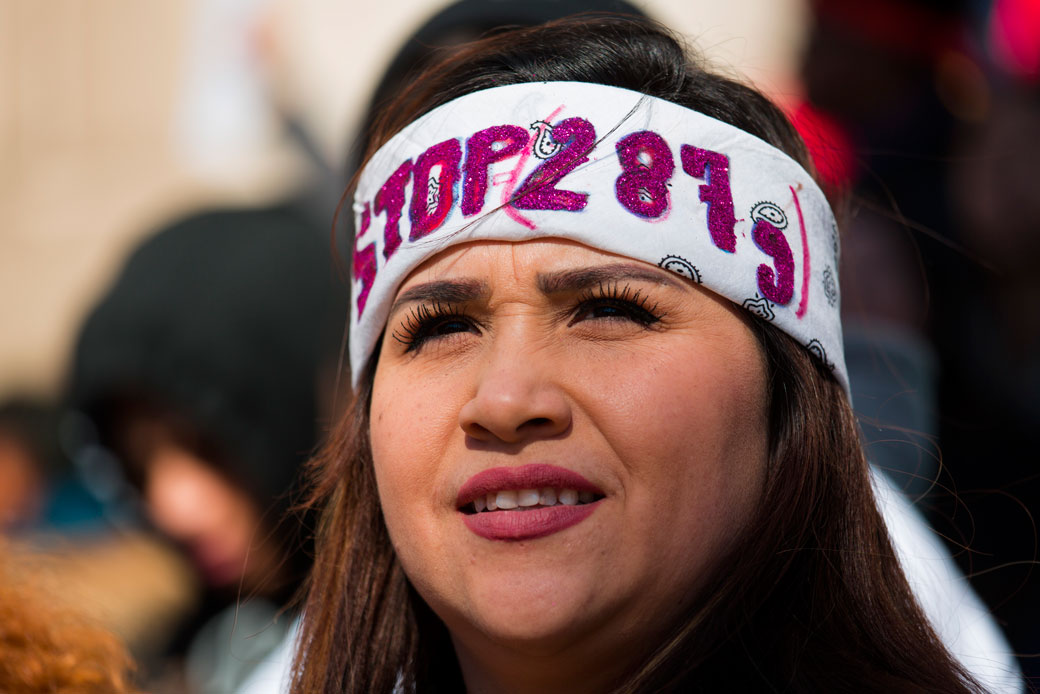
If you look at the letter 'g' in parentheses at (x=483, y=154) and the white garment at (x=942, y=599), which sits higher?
the letter 'g' in parentheses at (x=483, y=154)

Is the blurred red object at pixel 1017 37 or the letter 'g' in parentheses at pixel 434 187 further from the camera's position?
the blurred red object at pixel 1017 37

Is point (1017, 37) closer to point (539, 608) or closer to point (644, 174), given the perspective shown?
point (644, 174)

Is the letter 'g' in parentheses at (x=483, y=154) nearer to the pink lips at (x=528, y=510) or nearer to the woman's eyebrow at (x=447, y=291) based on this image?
the woman's eyebrow at (x=447, y=291)

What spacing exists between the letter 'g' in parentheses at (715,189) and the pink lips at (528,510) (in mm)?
528

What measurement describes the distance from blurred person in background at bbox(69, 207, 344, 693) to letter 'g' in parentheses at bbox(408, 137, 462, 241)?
2.10 m

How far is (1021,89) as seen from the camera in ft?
12.9

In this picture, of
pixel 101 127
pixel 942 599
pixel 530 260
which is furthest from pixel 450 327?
pixel 101 127

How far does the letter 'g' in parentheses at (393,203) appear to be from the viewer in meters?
2.39

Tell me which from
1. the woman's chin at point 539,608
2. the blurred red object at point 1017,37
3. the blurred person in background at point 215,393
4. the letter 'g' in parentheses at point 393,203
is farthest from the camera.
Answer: the blurred person in background at point 215,393

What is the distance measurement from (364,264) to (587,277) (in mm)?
555

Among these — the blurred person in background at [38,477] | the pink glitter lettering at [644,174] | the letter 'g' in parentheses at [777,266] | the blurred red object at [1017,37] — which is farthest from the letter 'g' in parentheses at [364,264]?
the blurred person in background at [38,477]

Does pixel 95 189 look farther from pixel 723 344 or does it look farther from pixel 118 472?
pixel 723 344

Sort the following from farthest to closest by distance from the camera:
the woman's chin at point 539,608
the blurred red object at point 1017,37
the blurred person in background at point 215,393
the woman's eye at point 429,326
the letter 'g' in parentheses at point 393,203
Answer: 1. the blurred person in background at point 215,393
2. the blurred red object at point 1017,37
3. the letter 'g' in parentheses at point 393,203
4. the woman's eye at point 429,326
5. the woman's chin at point 539,608

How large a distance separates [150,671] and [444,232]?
2724 millimetres
